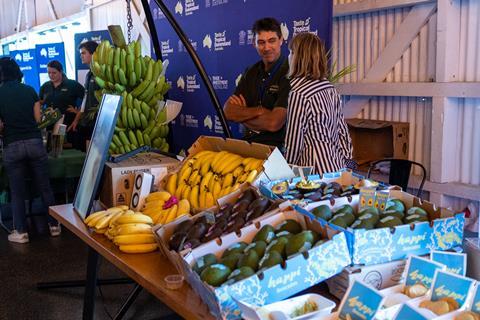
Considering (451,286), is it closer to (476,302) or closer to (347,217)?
(476,302)

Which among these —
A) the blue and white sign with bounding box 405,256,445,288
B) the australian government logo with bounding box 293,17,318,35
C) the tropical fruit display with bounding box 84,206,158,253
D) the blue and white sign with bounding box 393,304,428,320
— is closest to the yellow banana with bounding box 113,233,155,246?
the tropical fruit display with bounding box 84,206,158,253

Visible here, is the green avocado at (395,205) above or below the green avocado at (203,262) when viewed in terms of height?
above

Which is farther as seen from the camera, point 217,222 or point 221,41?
point 221,41

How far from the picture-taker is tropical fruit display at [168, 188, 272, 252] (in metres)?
1.78

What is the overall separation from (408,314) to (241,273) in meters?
0.45

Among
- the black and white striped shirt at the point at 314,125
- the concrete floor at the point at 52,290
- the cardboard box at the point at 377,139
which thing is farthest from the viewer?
the cardboard box at the point at 377,139

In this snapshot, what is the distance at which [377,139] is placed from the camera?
4625 mm

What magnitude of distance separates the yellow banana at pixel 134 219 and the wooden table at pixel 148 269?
10cm

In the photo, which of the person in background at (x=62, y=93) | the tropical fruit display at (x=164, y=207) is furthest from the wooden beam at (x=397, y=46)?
the person in background at (x=62, y=93)

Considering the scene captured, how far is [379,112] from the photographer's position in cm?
467

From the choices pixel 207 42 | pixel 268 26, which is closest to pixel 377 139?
pixel 268 26

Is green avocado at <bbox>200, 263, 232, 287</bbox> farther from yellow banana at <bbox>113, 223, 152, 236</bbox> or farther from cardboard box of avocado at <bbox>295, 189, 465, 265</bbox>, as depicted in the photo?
yellow banana at <bbox>113, 223, 152, 236</bbox>

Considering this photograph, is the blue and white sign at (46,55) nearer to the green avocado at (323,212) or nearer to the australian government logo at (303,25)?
the australian government logo at (303,25)

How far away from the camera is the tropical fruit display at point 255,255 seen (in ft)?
4.88
